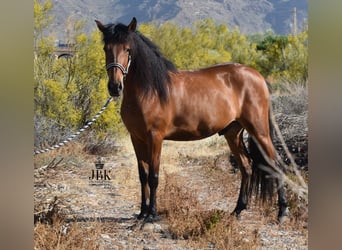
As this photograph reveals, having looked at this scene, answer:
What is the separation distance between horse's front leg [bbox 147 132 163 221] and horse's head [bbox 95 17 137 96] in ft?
1.59

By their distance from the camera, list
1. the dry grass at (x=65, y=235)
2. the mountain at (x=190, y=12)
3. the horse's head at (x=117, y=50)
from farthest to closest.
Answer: the dry grass at (x=65, y=235), the mountain at (x=190, y=12), the horse's head at (x=117, y=50)

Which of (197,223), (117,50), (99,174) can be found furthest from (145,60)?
(197,223)

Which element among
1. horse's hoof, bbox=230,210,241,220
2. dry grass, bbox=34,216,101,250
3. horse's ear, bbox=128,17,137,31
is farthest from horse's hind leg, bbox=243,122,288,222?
dry grass, bbox=34,216,101,250

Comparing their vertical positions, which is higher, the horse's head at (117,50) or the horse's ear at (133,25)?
the horse's ear at (133,25)

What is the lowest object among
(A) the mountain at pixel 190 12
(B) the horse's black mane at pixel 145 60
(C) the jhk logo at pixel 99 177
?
(C) the jhk logo at pixel 99 177

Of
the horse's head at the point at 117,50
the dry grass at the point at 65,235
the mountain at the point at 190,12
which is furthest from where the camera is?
the dry grass at the point at 65,235

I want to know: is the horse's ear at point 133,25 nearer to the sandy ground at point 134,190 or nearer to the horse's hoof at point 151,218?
the sandy ground at point 134,190

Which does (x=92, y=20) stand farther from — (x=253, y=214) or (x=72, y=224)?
(x=253, y=214)

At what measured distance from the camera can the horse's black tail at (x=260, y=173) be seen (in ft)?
15.2

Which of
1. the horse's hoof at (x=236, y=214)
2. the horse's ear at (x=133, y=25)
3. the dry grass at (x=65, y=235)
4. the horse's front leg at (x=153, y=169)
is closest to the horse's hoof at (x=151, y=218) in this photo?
the horse's front leg at (x=153, y=169)

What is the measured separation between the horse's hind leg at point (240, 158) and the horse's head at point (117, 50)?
3.28 ft

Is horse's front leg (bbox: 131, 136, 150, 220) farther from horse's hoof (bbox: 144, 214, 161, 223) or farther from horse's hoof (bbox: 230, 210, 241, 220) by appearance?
horse's hoof (bbox: 230, 210, 241, 220)
